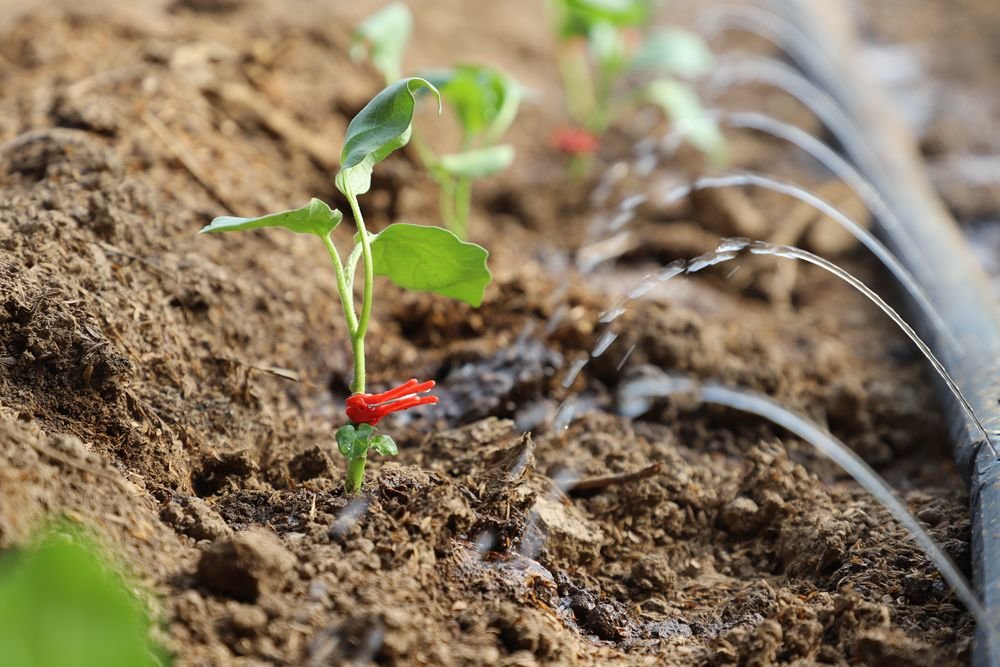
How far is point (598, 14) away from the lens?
2.75m

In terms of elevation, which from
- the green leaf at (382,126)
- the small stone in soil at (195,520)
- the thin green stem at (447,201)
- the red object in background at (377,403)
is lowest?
the thin green stem at (447,201)

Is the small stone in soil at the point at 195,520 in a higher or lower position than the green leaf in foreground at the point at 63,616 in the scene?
lower

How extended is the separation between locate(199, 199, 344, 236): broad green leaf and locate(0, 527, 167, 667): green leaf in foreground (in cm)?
47

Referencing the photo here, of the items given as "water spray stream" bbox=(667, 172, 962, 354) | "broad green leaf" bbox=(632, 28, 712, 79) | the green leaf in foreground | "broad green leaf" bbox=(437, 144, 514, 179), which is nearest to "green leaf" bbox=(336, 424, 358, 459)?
the green leaf in foreground

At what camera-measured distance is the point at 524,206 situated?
2.86 m

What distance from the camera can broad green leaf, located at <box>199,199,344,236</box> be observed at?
1.16 m

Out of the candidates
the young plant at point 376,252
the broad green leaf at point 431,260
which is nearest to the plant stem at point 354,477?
the young plant at point 376,252

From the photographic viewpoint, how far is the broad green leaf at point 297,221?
45.7 inches

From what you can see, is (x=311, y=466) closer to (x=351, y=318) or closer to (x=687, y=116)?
(x=351, y=318)

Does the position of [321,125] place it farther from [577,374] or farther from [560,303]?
[577,374]

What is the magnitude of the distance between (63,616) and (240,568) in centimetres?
24

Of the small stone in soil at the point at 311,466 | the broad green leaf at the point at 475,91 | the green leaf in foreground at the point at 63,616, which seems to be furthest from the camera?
the broad green leaf at the point at 475,91

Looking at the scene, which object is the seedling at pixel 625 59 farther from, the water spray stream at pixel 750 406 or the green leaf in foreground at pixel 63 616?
the green leaf in foreground at pixel 63 616

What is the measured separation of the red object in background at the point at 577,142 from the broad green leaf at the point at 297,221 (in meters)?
1.90
